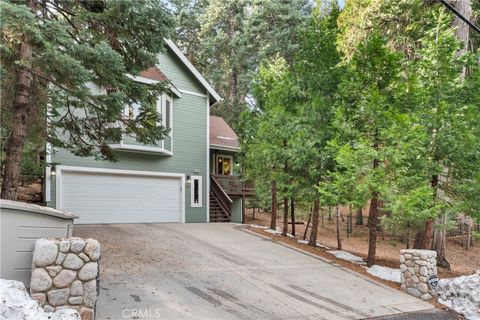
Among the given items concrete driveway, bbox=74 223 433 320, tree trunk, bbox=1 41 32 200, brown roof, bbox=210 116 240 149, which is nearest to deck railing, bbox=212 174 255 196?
brown roof, bbox=210 116 240 149

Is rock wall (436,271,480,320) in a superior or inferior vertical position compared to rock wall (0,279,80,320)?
inferior

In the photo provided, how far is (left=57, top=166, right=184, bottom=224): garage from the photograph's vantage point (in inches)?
538

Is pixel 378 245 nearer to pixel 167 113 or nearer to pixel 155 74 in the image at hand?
pixel 167 113

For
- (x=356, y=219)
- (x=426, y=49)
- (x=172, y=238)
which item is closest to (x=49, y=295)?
(x=172, y=238)

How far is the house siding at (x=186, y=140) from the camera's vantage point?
16016 mm

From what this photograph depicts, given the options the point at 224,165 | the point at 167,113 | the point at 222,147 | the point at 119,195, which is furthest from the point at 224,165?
the point at 119,195

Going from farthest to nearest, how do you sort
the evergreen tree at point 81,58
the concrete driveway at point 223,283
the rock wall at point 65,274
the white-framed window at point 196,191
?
1. the white-framed window at point 196,191
2. the evergreen tree at point 81,58
3. the concrete driveway at point 223,283
4. the rock wall at point 65,274

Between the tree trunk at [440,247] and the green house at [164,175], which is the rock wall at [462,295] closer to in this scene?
the tree trunk at [440,247]

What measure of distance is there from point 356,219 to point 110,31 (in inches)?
808

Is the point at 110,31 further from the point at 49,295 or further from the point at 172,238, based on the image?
the point at 172,238

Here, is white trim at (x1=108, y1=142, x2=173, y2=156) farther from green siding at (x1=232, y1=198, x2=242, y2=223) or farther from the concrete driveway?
green siding at (x1=232, y1=198, x2=242, y2=223)

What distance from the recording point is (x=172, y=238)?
12.0m

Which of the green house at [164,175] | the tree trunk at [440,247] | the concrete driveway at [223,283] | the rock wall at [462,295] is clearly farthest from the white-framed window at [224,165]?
the rock wall at [462,295]

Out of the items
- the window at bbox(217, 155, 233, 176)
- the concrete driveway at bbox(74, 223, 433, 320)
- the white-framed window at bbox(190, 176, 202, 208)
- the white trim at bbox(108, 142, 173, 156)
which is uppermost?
the white trim at bbox(108, 142, 173, 156)
